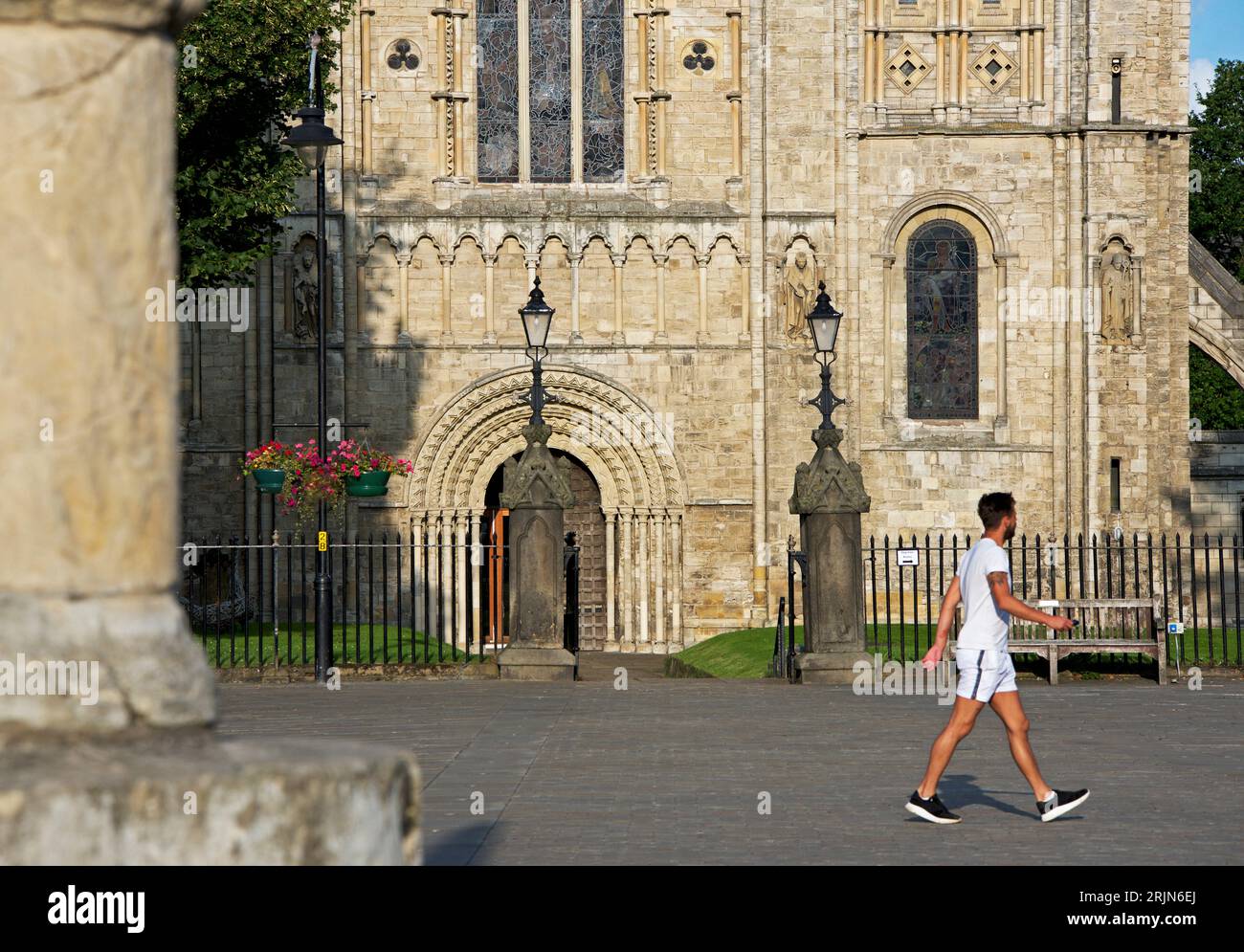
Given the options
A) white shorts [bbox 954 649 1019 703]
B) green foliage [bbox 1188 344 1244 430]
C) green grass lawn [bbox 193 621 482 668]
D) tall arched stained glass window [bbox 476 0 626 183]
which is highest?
tall arched stained glass window [bbox 476 0 626 183]

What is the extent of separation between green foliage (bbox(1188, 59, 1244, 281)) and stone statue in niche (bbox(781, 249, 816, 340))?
1985 cm

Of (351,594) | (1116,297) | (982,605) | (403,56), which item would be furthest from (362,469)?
(982,605)

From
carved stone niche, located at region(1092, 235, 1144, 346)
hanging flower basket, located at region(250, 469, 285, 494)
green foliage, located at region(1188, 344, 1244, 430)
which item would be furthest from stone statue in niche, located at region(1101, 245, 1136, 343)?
green foliage, located at region(1188, 344, 1244, 430)

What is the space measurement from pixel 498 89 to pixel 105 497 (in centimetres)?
2615

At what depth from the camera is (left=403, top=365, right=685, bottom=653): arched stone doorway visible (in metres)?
27.7

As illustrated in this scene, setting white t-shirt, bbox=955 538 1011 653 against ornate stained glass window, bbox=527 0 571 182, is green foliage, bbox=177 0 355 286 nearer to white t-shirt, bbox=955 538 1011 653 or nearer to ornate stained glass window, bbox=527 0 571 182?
ornate stained glass window, bbox=527 0 571 182

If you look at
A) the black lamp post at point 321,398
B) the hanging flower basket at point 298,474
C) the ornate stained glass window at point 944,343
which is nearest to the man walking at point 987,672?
the black lamp post at point 321,398

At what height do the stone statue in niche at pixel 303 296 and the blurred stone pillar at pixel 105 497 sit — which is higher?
the stone statue in niche at pixel 303 296

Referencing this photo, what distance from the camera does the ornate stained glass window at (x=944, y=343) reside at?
28.2m

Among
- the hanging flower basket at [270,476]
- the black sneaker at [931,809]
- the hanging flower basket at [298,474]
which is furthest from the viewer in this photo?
the hanging flower basket at [270,476]

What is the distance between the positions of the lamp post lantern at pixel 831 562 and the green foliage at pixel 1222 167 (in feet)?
92.9

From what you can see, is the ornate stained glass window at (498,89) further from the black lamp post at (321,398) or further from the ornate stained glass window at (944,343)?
the black lamp post at (321,398)
